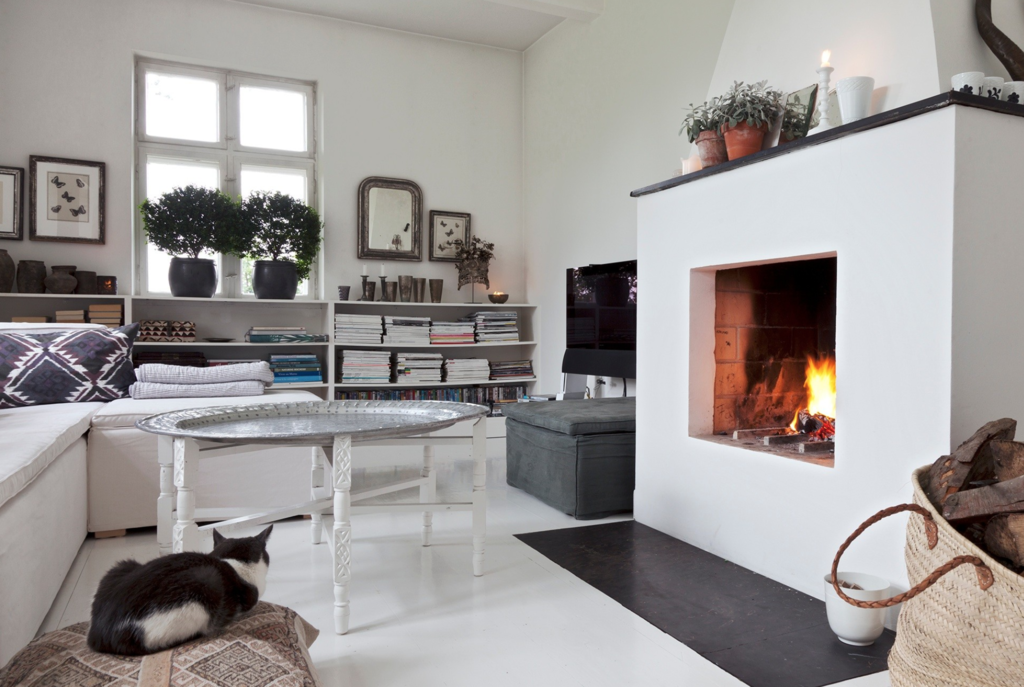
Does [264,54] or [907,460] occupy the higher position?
[264,54]

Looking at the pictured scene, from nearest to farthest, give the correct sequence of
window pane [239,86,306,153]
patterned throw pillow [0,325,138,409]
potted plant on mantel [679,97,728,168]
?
potted plant on mantel [679,97,728,168]
patterned throw pillow [0,325,138,409]
window pane [239,86,306,153]

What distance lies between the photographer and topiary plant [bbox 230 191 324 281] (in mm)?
4699

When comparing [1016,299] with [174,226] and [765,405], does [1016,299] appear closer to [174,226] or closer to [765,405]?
[765,405]

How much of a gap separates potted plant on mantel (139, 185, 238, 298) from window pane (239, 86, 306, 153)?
704 millimetres

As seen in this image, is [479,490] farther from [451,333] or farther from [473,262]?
[473,262]

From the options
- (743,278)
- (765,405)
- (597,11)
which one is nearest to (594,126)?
(597,11)

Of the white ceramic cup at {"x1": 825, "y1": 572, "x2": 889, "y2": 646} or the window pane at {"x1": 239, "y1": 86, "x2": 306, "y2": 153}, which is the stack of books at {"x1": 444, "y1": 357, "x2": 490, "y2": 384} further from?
the white ceramic cup at {"x1": 825, "y1": 572, "x2": 889, "y2": 646}

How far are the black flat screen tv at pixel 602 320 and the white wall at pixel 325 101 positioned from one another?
3.91ft

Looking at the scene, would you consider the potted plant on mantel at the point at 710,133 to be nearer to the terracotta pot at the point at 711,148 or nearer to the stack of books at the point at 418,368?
the terracotta pot at the point at 711,148

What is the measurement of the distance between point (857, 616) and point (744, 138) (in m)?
1.66

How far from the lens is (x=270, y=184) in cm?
520

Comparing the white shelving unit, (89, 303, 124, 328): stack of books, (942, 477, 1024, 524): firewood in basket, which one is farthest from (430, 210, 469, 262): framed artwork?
(942, 477, 1024, 524): firewood in basket

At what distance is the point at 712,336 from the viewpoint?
2.90m

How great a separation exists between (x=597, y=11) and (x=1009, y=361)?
146 inches
